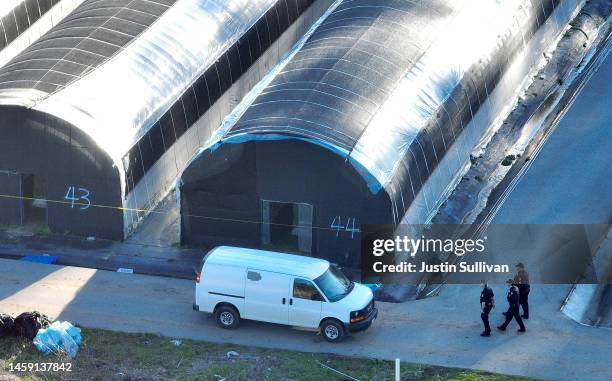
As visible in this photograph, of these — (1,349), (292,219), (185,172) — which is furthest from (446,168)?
(1,349)

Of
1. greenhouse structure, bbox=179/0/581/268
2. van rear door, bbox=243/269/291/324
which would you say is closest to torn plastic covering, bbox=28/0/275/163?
greenhouse structure, bbox=179/0/581/268

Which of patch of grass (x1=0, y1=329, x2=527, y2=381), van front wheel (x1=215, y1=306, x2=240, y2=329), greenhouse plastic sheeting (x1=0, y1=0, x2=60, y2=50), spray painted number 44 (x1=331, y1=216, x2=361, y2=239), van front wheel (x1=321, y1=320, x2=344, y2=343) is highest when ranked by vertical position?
greenhouse plastic sheeting (x1=0, y1=0, x2=60, y2=50)

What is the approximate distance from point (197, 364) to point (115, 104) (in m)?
11.1

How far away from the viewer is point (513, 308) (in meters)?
26.8

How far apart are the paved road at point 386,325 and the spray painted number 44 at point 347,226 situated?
259cm

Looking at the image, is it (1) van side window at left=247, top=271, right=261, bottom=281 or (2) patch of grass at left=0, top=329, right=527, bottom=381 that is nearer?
(2) patch of grass at left=0, top=329, right=527, bottom=381

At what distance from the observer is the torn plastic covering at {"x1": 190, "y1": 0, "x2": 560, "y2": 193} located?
102 ft

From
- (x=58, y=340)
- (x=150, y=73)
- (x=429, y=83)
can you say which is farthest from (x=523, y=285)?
(x=150, y=73)

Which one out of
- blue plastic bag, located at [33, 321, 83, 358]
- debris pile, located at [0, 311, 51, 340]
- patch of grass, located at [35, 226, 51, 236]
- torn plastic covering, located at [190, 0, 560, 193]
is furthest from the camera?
patch of grass, located at [35, 226, 51, 236]

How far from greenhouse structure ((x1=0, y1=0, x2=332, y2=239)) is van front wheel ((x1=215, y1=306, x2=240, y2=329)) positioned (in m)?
6.79

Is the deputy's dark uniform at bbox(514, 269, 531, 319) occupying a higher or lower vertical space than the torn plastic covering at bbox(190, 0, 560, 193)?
lower

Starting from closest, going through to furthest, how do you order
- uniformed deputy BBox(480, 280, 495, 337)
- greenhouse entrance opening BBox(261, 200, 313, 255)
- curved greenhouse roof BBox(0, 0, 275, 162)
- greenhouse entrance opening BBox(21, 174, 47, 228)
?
uniformed deputy BBox(480, 280, 495, 337) → greenhouse entrance opening BBox(261, 200, 313, 255) → curved greenhouse roof BBox(0, 0, 275, 162) → greenhouse entrance opening BBox(21, 174, 47, 228)

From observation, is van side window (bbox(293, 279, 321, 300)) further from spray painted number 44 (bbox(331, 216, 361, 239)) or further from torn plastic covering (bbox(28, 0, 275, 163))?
torn plastic covering (bbox(28, 0, 275, 163))

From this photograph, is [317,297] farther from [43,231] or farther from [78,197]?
[43,231]
